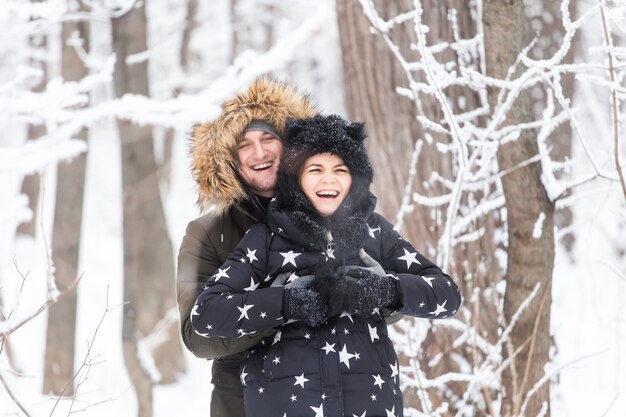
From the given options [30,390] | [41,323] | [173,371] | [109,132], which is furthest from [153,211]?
[109,132]

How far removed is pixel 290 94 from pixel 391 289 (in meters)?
1.18

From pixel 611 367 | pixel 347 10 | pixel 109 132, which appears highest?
pixel 109 132

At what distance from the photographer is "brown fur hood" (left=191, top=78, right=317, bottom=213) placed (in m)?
3.01

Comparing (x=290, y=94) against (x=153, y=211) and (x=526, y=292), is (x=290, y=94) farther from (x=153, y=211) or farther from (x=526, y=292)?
(x=153, y=211)

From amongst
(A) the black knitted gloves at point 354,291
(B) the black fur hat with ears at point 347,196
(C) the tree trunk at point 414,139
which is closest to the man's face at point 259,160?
(B) the black fur hat with ears at point 347,196

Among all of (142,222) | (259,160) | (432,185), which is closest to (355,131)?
(259,160)

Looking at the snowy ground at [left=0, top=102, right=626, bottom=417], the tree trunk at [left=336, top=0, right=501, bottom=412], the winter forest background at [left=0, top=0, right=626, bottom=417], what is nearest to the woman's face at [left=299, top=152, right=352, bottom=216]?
the winter forest background at [left=0, top=0, right=626, bottom=417]

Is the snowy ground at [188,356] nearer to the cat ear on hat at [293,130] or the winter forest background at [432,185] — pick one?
the winter forest background at [432,185]

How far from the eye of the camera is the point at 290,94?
3348 mm

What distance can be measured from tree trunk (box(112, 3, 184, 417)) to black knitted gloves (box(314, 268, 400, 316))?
6420 millimetres

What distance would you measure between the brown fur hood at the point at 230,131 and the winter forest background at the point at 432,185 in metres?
0.37

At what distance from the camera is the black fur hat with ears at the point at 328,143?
2662mm

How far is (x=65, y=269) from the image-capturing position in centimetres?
919

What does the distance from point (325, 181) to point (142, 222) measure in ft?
22.3
